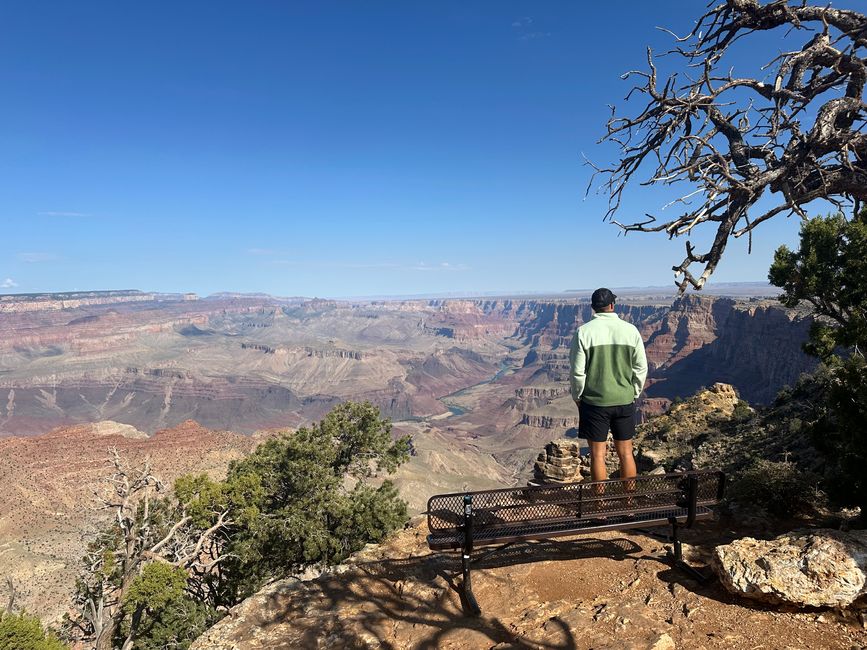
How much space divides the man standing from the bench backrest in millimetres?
651

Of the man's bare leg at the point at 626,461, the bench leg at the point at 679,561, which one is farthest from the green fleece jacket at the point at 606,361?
the bench leg at the point at 679,561

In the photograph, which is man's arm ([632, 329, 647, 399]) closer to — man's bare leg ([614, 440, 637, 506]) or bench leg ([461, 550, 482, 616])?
man's bare leg ([614, 440, 637, 506])

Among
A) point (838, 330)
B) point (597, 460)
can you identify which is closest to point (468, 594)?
point (597, 460)

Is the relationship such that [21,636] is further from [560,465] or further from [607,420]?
[560,465]

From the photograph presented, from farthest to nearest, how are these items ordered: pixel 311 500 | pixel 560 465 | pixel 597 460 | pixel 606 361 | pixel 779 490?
pixel 311 500 → pixel 560 465 → pixel 779 490 → pixel 597 460 → pixel 606 361

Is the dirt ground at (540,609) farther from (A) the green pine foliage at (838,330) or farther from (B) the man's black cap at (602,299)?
(B) the man's black cap at (602,299)

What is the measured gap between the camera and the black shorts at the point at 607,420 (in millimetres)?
5477

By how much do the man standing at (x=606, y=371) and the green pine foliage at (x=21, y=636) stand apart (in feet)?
36.1

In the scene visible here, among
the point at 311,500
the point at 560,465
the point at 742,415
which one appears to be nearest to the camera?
the point at 560,465

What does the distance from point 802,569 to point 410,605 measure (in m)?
4.48

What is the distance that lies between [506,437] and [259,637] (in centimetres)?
17703

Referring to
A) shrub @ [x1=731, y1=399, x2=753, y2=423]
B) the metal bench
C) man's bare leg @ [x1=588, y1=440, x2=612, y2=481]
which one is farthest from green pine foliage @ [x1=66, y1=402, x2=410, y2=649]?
shrub @ [x1=731, y1=399, x2=753, y2=423]

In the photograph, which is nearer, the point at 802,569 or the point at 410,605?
the point at 802,569

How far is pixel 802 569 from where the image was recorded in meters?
4.21
